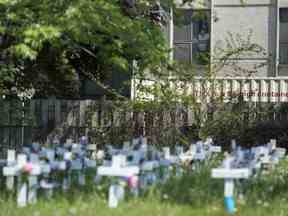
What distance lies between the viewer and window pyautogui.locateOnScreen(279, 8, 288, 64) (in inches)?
866

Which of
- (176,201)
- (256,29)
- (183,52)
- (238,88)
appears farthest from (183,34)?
(176,201)

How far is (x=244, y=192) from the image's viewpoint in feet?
25.2

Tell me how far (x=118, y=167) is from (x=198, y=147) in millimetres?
2529

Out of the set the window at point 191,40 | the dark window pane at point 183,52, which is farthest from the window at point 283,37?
the dark window pane at point 183,52

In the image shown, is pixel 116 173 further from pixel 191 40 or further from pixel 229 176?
pixel 191 40

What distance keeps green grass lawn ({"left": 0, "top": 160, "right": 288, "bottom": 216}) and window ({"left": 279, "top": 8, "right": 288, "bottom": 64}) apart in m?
14.1

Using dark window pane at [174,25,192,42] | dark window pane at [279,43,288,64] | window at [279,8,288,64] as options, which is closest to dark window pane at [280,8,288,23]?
window at [279,8,288,64]

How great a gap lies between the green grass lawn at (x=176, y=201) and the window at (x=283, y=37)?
1412 centimetres

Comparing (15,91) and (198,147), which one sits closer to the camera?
(198,147)

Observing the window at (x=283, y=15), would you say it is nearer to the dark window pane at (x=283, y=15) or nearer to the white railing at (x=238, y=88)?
the dark window pane at (x=283, y=15)

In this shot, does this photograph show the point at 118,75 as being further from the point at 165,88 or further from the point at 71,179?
the point at 71,179

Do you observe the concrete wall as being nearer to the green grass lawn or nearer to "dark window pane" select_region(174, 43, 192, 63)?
"dark window pane" select_region(174, 43, 192, 63)

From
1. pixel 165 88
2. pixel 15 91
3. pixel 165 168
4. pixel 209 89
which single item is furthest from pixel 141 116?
pixel 165 168

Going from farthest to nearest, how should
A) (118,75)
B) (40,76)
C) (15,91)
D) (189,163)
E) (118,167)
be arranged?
1. (118,75)
2. (40,76)
3. (15,91)
4. (189,163)
5. (118,167)
